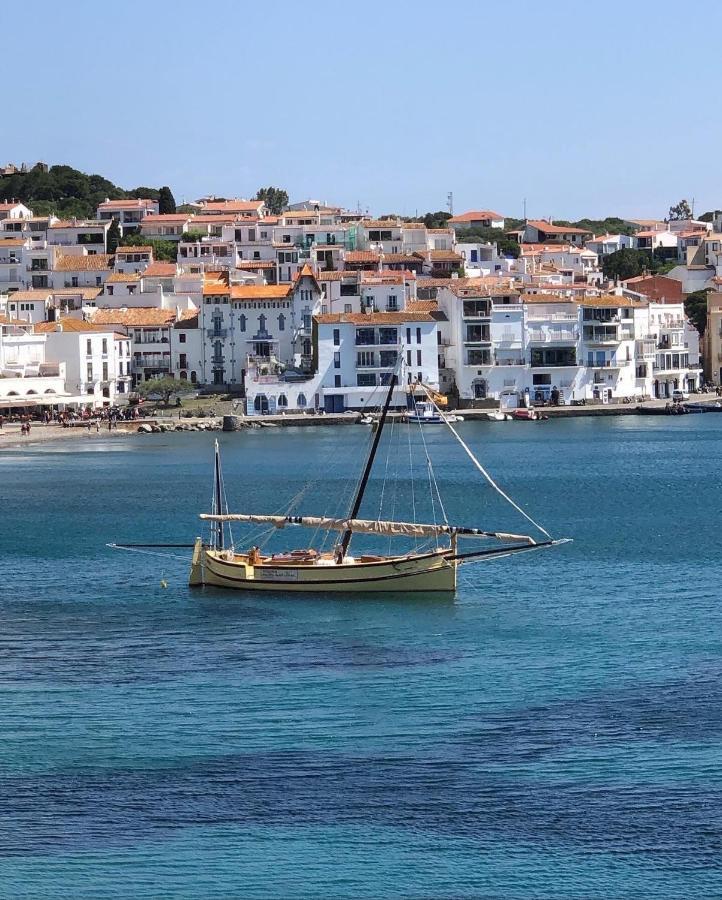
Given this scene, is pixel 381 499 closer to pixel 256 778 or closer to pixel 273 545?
pixel 273 545

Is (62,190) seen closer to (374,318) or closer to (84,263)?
(84,263)

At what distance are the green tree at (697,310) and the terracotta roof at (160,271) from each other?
1290 inches

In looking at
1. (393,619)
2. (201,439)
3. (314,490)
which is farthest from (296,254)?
(393,619)

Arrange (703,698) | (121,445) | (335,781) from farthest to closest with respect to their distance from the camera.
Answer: (121,445)
(703,698)
(335,781)

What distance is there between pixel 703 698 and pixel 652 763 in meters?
3.47

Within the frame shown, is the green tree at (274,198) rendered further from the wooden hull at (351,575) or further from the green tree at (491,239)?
the wooden hull at (351,575)

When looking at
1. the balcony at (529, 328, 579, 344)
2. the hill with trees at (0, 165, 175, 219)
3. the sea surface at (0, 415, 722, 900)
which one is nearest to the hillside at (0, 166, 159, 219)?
the hill with trees at (0, 165, 175, 219)

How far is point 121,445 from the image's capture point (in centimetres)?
8269

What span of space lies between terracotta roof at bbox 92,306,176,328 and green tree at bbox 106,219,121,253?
19.1m

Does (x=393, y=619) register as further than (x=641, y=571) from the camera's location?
No

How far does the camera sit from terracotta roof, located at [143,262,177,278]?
349 feet

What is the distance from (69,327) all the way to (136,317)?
545 cm

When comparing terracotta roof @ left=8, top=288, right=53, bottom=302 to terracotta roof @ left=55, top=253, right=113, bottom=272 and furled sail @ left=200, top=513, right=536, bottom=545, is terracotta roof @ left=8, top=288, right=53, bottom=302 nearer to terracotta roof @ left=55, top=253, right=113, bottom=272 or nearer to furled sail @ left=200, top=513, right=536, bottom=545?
terracotta roof @ left=55, top=253, right=113, bottom=272

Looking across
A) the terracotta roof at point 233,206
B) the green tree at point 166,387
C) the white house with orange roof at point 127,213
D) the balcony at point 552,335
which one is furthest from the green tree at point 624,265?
the green tree at point 166,387
